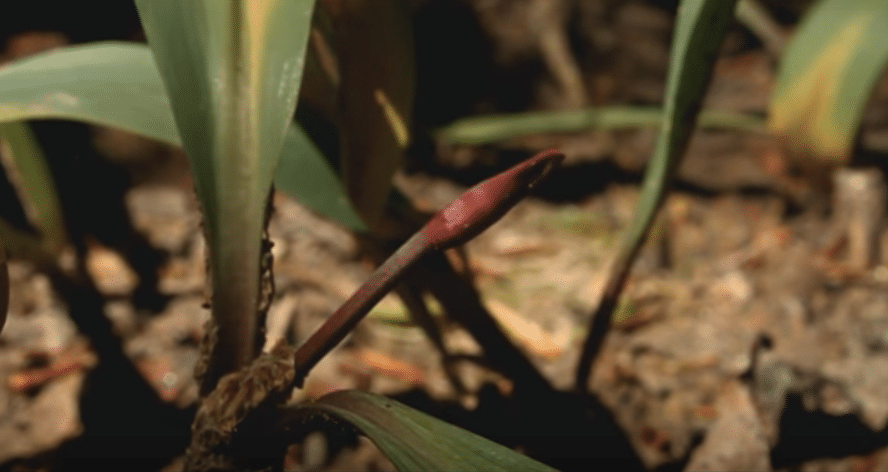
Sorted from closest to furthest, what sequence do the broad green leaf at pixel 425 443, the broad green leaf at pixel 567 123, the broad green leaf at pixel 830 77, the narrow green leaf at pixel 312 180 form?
the broad green leaf at pixel 425 443
the narrow green leaf at pixel 312 180
the broad green leaf at pixel 830 77
the broad green leaf at pixel 567 123

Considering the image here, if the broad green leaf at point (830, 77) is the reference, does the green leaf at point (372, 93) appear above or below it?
above

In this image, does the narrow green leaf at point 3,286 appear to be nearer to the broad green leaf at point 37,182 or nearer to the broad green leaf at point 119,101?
the broad green leaf at point 119,101

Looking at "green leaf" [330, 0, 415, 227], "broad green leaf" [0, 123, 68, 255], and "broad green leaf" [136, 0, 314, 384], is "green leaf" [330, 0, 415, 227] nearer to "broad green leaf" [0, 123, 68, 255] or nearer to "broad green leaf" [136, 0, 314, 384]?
"broad green leaf" [136, 0, 314, 384]

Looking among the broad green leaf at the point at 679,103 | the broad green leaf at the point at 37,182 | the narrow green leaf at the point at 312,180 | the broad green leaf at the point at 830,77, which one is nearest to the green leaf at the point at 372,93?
the narrow green leaf at the point at 312,180

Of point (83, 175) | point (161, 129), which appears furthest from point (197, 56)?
point (83, 175)

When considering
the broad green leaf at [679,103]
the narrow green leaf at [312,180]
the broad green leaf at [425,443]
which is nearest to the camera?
the broad green leaf at [425,443]

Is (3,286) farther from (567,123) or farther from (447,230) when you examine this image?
(567,123)

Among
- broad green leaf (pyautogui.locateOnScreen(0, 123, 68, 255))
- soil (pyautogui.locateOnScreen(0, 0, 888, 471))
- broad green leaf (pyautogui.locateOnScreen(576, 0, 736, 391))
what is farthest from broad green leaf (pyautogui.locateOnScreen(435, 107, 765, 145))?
broad green leaf (pyautogui.locateOnScreen(0, 123, 68, 255))
